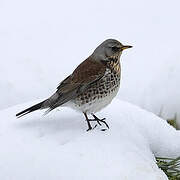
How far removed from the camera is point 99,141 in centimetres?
406

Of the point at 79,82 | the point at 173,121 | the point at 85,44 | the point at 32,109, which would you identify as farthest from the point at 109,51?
the point at 85,44

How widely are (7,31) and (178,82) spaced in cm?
248

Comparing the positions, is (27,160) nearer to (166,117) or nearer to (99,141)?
(99,141)

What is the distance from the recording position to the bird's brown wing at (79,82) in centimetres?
428

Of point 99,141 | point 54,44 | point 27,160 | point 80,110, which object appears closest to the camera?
point 27,160

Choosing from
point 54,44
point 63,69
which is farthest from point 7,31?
point 63,69

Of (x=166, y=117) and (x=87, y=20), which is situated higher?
(x=87, y=20)

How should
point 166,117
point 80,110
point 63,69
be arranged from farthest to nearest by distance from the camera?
point 63,69 → point 166,117 → point 80,110

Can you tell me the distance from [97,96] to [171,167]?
91 centimetres

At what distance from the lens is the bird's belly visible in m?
4.27

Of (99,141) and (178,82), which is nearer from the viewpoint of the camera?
(99,141)

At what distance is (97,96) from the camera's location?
4.27 metres

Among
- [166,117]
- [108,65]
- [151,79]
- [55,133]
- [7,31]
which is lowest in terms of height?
[166,117]

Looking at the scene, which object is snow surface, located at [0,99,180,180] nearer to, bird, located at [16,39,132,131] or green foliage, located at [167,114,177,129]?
bird, located at [16,39,132,131]
